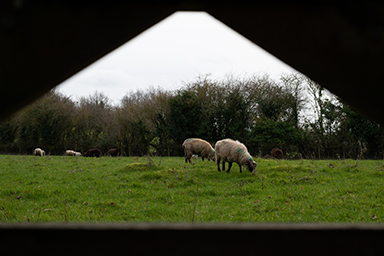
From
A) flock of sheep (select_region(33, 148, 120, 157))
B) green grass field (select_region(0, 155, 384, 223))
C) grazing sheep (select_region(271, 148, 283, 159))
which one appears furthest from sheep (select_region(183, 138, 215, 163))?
flock of sheep (select_region(33, 148, 120, 157))

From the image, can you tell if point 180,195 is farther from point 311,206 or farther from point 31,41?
point 31,41

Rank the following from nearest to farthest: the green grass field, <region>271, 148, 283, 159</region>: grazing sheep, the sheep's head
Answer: the green grass field < the sheep's head < <region>271, 148, 283, 159</region>: grazing sheep

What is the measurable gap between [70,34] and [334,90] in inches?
33.5

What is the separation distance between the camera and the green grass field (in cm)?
556

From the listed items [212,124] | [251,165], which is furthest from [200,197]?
[212,124]

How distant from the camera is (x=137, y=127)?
85.8 ft

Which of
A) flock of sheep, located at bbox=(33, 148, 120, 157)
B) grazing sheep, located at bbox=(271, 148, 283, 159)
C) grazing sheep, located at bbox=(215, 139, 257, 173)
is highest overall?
grazing sheep, located at bbox=(215, 139, 257, 173)

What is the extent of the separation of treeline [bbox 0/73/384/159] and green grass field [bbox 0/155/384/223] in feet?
35.3

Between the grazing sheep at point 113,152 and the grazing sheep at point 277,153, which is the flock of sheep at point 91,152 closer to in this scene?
the grazing sheep at point 113,152

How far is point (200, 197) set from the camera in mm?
7141

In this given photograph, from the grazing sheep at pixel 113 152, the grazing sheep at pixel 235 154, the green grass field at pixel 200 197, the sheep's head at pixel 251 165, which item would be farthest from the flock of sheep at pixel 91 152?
the sheep's head at pixel 251 165

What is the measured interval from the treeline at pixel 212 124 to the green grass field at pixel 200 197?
1076 cm

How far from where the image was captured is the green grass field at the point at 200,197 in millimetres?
5559

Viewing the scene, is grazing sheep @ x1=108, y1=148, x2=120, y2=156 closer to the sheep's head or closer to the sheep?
the sheep
